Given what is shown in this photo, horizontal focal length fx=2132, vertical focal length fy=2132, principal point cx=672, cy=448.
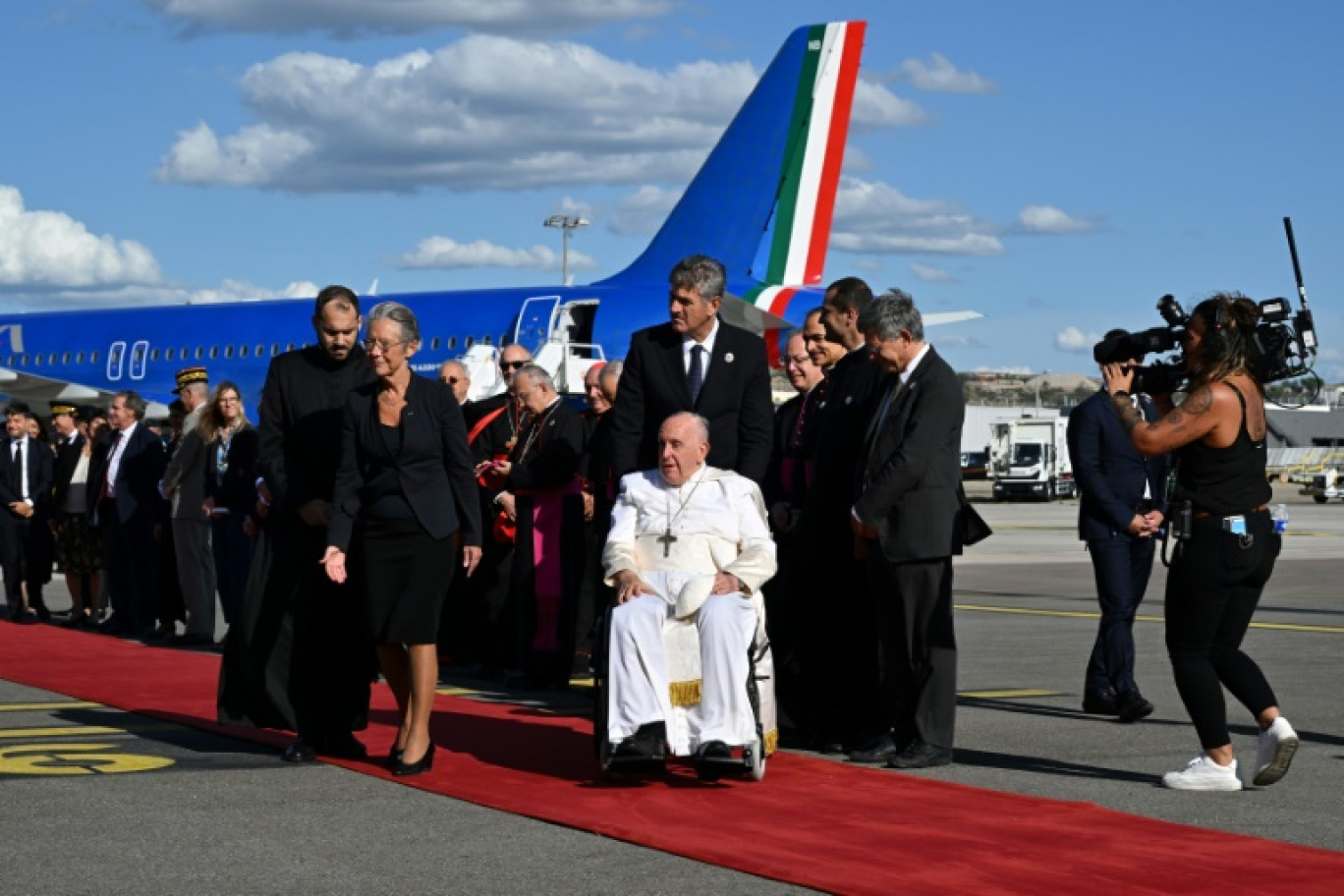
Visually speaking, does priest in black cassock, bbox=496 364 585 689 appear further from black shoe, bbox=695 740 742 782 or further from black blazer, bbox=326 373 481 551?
black shoe, bbox=695 740 742 782

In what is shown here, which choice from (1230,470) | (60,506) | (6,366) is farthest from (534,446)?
(6,366)

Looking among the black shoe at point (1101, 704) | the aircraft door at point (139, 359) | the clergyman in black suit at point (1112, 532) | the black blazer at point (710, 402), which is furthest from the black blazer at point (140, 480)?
the aircraft door at point (139, 359)

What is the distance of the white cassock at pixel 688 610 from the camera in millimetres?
7977

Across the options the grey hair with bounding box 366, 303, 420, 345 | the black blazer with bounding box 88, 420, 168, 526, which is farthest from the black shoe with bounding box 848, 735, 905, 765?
the black blazer with bounding box 88, 420, 168, 526

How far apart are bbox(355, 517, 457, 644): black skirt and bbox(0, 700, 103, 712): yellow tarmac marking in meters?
3.00

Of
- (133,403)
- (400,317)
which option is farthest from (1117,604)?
(133,403)

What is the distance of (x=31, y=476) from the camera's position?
17719mm

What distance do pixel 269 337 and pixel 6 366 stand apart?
7.73 meters

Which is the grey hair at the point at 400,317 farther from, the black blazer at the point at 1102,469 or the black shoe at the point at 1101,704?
the black shoe at the point at 1101,704

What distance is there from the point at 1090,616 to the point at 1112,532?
6.36 metres

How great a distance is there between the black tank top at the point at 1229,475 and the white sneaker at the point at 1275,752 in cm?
81

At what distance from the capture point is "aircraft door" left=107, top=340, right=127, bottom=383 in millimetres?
36688

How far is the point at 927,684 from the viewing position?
8.66m

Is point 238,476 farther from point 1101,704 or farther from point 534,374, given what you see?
point 1101,704
